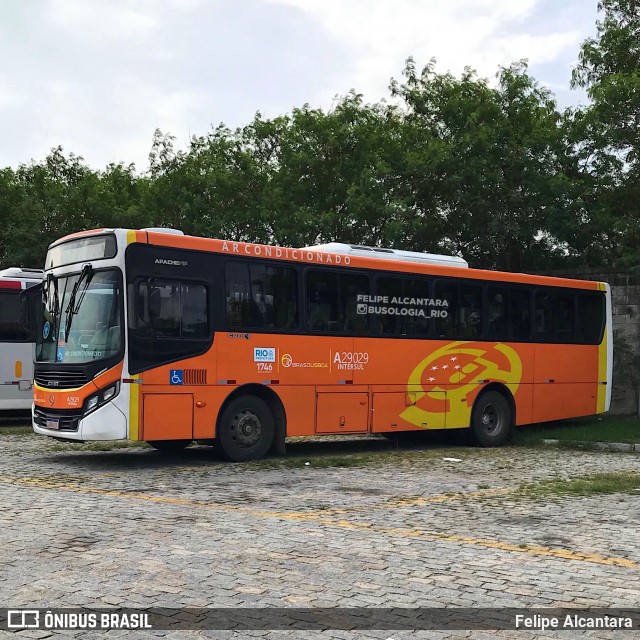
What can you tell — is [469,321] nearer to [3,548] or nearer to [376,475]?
[376,475]

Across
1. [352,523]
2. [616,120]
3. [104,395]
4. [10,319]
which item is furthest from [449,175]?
[352,523]

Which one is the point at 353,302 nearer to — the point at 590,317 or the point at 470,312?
the point at 470,312

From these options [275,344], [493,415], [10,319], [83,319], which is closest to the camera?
[83,319]

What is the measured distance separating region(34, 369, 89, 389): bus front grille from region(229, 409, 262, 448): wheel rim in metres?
2.38

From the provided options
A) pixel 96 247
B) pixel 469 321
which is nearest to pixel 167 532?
pixel 96 247

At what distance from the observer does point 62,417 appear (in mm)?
13422

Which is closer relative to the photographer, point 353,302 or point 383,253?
point 353,302

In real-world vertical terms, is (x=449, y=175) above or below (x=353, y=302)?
above

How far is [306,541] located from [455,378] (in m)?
10.2

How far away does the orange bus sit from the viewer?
43.5 feet

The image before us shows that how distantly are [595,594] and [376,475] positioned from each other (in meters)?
6.92

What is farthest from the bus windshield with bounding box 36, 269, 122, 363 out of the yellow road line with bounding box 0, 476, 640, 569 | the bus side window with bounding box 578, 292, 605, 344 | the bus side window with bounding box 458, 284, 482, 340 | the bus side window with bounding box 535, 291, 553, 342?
the bus side window with bounding box 578, 292, 605, 344

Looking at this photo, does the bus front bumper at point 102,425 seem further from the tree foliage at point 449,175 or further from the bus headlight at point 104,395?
the tree foliage at point 449,175

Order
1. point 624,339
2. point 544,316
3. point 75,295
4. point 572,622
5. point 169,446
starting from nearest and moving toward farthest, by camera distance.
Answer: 1. point 572,622
2. point 75,295
3. point 169,446
4. point 544,316
5. point 624,339
